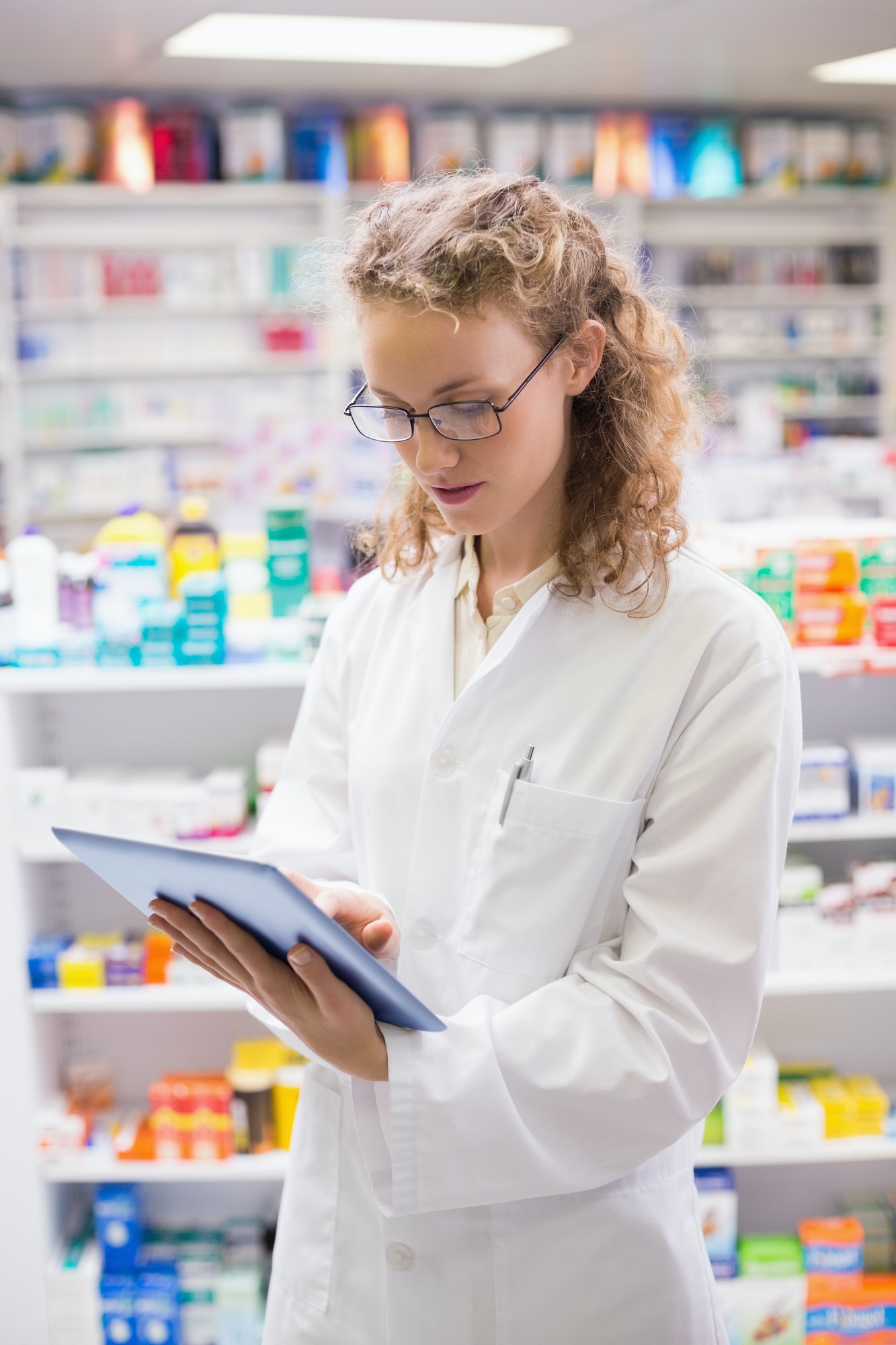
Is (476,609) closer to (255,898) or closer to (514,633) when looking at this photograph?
(514,633)

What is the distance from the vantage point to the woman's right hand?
3.99 ft

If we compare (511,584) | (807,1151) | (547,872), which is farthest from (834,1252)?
(511,584)

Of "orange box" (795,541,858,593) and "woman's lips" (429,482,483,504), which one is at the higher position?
"woman's lips" (429,482,483,504)

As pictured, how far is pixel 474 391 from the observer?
3.77 ft

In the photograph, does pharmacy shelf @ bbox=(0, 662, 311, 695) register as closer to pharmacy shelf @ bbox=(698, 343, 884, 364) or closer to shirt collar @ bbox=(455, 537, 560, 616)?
shirt collar @ bbox=(455, 537, 560, 616)

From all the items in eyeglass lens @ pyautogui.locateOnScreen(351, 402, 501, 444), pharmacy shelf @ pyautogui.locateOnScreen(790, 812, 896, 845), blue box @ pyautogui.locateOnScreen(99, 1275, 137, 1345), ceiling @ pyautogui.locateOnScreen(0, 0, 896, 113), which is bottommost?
blue box @ pyautogui.locateOnScreen(99, 1275, 137, 1345)

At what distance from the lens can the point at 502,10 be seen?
488 cm

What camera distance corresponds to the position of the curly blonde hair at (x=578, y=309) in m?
1.14

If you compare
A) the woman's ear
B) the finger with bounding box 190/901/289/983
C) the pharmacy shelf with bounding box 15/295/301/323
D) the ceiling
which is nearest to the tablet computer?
the finger with bounding box 190/901/289/983

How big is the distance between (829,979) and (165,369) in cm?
520

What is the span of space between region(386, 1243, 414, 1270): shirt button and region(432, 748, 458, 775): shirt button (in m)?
0.53

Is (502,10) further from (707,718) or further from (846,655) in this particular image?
(707,718)

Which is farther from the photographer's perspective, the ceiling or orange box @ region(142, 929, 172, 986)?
the ceiling

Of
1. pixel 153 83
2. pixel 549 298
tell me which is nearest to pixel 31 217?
pixel 153 83
